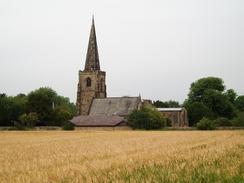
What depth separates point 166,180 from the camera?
11703 mm

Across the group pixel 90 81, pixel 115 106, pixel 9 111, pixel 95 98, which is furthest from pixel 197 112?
pixel 9 111

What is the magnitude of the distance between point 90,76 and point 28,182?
100574 mm

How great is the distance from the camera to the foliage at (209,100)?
375 ft

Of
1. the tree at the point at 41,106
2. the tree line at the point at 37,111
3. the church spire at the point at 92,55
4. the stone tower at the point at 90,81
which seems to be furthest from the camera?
the church spire at the point at 92,55

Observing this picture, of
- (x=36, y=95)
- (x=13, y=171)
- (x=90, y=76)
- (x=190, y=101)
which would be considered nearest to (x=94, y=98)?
(x=90, y=76)

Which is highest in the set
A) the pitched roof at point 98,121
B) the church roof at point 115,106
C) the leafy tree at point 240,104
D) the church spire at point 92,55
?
the church spire at point 92,55

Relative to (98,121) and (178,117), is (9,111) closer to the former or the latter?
(98,121)

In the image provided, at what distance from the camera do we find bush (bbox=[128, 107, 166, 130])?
92250 mm

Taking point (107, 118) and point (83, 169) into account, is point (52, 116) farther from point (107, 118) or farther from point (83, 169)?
point (83, 169)

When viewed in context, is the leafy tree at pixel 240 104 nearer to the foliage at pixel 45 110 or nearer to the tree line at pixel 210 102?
the tree line at pixel 210 102

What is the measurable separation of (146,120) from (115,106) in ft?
55.5

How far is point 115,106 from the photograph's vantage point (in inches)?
4247

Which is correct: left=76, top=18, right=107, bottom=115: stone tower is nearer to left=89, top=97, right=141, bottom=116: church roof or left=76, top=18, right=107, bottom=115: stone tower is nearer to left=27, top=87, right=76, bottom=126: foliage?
left=89, top=97, right=141, bottom=116: church roof

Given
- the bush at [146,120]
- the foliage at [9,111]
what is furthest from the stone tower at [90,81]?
the bush at [146,120]
